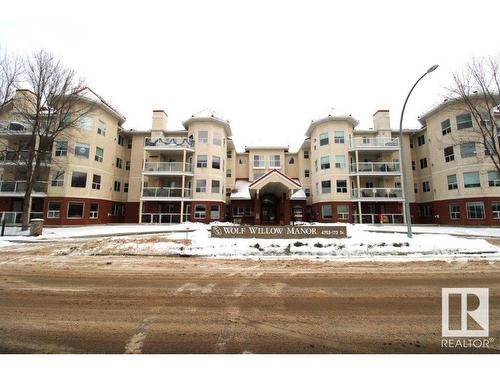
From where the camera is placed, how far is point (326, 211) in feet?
96.1

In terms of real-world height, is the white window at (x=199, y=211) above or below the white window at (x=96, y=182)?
below

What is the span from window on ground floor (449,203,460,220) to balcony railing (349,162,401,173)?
6.48 meters

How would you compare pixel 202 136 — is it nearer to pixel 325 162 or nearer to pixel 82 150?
pixel 82 150

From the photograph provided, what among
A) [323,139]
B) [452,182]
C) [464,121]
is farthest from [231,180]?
[464,121]

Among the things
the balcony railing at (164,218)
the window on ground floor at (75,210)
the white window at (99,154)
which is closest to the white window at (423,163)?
the balcony railing at (164,218)

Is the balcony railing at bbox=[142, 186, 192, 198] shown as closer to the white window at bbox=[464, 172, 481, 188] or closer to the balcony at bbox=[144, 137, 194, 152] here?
the balcony at bbox=[144, 137, 194, 152]

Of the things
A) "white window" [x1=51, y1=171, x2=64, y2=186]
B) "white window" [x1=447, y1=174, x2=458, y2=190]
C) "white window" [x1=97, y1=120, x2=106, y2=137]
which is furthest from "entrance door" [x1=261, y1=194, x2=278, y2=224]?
"white window" [x1=51, y1=171, x2=64, y2=186]

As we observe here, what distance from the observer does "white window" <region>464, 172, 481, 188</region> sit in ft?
79.3

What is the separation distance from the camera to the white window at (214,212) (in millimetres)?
28609

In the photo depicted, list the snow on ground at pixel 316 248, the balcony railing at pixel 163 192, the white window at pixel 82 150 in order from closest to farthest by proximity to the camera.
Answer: the snow on ground at pixel 316 248, the white window at pixel 82 150, the balcony railing at pixel 163 192

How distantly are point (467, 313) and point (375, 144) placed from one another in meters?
29.6

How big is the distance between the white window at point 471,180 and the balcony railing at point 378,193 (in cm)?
587

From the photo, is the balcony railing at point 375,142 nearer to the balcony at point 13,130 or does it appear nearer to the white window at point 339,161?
the white window at point 339,161

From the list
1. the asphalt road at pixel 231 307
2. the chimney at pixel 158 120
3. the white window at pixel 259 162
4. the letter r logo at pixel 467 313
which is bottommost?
the asphalt road at pixel 231 307
